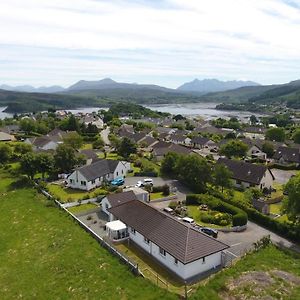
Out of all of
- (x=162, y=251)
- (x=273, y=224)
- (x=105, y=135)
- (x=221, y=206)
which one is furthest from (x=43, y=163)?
(x=105, y=135)

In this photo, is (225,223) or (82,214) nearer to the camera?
(225,223)

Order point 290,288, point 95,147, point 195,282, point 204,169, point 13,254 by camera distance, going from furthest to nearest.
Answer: point 95,147
point 204,169
point 13,254
point 195,282
point 290,288

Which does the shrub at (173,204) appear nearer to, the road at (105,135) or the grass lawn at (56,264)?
the grass lawn at (56,264)

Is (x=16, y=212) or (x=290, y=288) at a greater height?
(x=290, y=288)

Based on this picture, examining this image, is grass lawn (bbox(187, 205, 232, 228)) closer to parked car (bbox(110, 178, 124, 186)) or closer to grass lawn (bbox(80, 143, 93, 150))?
parked car (bbox(110, 178, 124, 186))

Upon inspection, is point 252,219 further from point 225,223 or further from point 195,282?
point 195,282

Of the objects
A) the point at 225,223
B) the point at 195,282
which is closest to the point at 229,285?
the point at 195,282

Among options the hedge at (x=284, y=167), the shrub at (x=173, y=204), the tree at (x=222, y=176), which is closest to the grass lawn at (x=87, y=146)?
the hedge at (x=284, y=167)

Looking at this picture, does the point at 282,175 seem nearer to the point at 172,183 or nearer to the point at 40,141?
the point at 172,183
